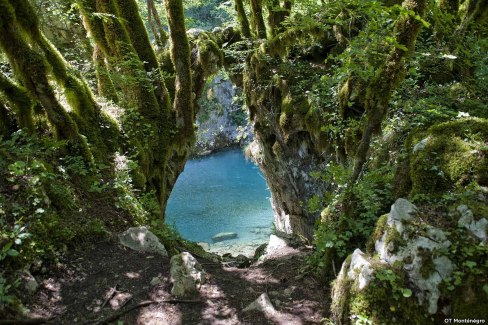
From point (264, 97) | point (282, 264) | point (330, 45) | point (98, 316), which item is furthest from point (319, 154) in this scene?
point (98, 316)

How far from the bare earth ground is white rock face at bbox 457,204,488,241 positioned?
1.81m

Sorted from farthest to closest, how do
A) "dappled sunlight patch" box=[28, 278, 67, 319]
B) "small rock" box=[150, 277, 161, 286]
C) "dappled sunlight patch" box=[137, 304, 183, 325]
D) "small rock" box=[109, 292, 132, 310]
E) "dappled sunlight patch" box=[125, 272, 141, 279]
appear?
1. "dappled sunlight patch" box=[125, 272, 141, 279]
2. "small rock" box=[150, 277, 161, 286]
3. "small rock" box=[109, 292, 132, 310]
4. "dappled sunlight patch" box=[137, 304, 183, 325]
5. "dappled sunlight patch" box=[28, 278, 67, 319]

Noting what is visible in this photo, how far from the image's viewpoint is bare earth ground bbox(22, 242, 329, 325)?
3.55 m

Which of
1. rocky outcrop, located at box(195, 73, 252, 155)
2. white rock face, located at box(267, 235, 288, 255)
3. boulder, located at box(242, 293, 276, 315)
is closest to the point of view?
boulder, located at box(242, 293, 276, 315)

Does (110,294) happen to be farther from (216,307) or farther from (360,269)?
(360,269)

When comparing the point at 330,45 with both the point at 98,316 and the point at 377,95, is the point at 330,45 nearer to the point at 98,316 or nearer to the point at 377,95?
the point at 377,95

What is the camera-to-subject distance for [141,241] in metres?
5.16

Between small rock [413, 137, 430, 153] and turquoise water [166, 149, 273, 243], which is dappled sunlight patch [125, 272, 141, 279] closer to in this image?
small rock [413, 137, 430, 153]

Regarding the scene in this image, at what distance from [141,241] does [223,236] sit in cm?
1483

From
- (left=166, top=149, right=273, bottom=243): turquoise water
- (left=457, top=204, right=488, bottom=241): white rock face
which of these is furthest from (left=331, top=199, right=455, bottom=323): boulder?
(left=166, top=149, right=273, bottom=243): turquoise water

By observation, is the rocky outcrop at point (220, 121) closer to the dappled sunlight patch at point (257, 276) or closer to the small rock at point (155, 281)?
the dappled sunlight patch at point (257, 276)

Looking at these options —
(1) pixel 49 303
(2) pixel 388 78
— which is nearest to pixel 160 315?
(1) pixel 49 303

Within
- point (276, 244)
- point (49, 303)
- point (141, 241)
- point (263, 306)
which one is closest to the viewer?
point (49, 303)

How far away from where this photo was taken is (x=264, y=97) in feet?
40.1
